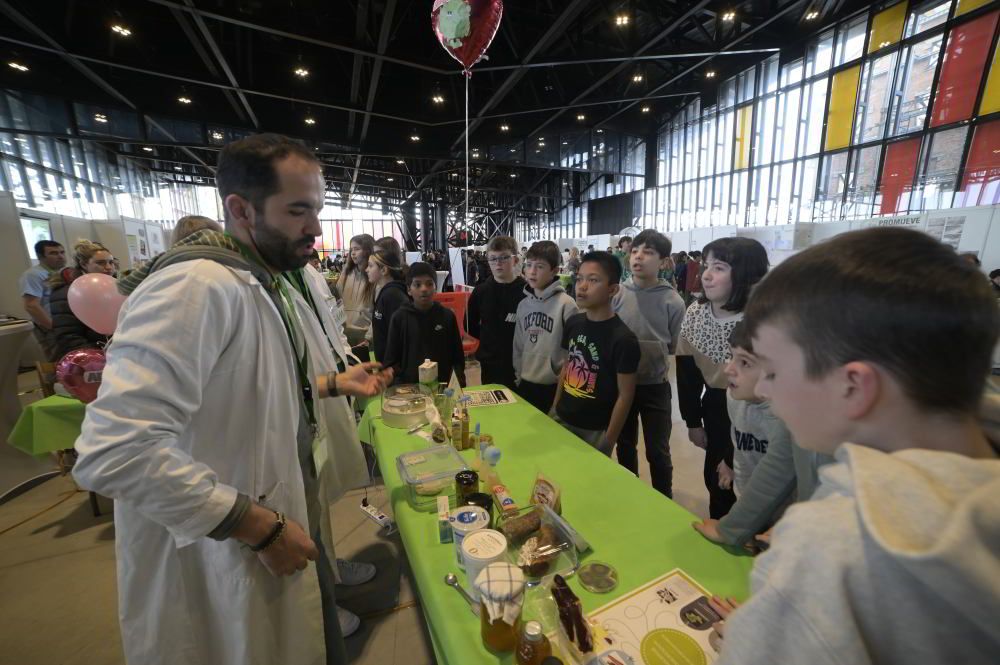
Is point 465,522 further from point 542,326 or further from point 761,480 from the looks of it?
point 542,326

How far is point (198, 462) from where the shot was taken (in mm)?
893

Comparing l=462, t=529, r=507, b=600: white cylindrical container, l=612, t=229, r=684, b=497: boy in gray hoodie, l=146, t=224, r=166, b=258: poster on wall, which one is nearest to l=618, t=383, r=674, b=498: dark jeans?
l=612, t=229, r=684, b=497: boy in gray hoodie

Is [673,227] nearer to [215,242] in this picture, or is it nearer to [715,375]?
[715,375]

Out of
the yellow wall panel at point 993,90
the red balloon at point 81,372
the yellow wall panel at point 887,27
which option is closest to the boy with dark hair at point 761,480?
the red balloon at point 81,372

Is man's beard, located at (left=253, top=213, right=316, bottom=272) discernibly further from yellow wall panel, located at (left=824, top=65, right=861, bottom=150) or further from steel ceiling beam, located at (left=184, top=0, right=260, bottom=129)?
yellow wall panel, located at (left=824, top=65, right=861, bottom=150)

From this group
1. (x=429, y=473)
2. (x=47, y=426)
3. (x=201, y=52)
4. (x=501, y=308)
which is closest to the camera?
(x=429, y=473)

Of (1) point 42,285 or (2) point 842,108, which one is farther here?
(2) point 842,108

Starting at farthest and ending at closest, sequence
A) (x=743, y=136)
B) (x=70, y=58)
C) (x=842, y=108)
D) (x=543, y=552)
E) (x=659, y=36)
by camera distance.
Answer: (x=743, y=136), (x=842, y=108), (x=659, y=36), (x=70, y=58), (x=543, y=552)

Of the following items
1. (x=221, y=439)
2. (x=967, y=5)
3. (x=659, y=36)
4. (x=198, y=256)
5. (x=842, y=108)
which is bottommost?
(x=221, y=439)

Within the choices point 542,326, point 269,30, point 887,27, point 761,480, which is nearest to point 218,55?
point 269,30

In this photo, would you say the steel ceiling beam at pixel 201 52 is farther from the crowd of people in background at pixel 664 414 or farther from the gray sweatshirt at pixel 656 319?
the gray sweatshirt at pixel 656 319

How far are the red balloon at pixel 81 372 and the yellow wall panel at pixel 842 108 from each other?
45.5 ft

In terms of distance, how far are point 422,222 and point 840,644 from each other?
17.6 m

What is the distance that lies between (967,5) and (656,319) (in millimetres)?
11052
